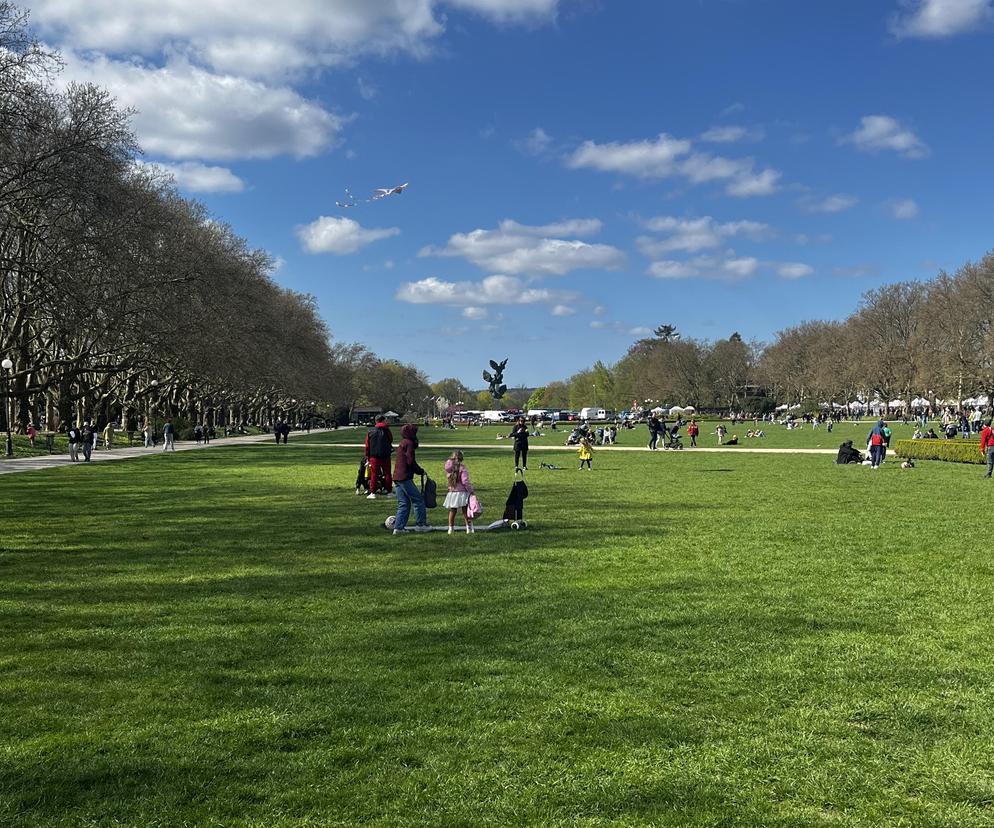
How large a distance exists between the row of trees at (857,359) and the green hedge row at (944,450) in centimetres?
3666

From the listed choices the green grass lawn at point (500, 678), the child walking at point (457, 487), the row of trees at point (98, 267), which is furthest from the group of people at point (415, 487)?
the row of trees at point (98, 267)

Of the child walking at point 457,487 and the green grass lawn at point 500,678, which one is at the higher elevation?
the child walking at point 457,487

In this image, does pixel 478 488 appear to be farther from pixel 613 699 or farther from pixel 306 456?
pixel 306 456

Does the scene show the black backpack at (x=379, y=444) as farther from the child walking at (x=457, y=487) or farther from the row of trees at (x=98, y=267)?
the row of trees at (x=98, y=267)

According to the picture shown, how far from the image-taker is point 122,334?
1393 inches

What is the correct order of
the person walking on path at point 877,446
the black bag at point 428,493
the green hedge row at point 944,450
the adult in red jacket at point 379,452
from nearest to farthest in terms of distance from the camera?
1. the black bag at point 428,493
2. the adult in red jacket at point 379,452
3. the person walking on path at point 877,446
4. the green hedge row at point 944,450

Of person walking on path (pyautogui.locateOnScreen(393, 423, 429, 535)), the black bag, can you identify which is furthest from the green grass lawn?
the black bag

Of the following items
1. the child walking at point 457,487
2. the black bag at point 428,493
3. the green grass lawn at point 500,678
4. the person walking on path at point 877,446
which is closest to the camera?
the green grass lawn at point 500,678

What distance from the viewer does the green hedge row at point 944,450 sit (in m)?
28.5

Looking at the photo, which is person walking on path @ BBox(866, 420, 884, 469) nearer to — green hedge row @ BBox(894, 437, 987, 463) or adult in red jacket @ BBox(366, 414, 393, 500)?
green hedge row @ BBox(894, 437, 987, 463)

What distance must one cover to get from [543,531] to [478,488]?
26.0 feet

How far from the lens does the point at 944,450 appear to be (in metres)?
30.2

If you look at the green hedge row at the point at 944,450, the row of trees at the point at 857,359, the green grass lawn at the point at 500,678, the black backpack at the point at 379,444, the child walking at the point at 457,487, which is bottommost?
the green grass lawn at the point at 500,678

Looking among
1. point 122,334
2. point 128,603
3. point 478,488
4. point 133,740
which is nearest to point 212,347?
point 122,334
